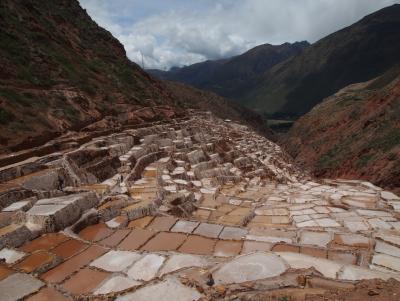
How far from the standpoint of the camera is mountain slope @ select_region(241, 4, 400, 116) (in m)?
107

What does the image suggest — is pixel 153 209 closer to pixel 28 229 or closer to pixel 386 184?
pixel 28 229

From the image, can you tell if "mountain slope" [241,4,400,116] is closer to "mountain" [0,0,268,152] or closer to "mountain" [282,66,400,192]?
"mountain" [282,66,400,192]

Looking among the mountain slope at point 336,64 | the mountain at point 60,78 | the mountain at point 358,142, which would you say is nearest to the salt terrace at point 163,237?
the mountain at point 60,78

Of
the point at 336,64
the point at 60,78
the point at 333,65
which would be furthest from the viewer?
the point at 333,65

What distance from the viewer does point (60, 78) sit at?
1703 cm

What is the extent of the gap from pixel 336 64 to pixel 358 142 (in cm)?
10225

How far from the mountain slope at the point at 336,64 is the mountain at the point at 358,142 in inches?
2789

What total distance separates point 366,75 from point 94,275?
381ft

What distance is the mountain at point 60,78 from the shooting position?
483 inches

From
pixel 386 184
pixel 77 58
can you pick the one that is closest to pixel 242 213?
pixel 386 184

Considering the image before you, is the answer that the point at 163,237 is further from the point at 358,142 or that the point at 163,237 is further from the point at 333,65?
the point at 333,65

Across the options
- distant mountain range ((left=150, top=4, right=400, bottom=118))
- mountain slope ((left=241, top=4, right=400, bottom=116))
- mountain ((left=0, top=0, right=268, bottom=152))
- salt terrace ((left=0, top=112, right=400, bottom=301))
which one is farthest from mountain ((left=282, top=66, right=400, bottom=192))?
mountain slope ((left=241, top=4, right=400, bottom=116))

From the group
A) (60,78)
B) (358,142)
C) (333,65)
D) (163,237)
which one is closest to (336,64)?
(333,65)

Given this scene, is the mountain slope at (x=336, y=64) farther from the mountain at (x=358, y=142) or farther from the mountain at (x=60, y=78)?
the mountain at (x=60, y=78)
